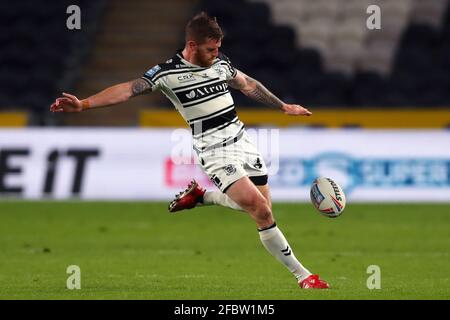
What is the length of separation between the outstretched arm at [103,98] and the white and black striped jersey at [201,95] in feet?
0.51

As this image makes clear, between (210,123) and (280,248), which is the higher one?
(210,123)

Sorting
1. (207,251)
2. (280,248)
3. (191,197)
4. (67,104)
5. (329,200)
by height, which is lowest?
(280,248)

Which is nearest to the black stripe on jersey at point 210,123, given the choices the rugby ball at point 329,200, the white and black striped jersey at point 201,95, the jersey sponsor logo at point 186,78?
the white and black striped jersey at point 201,95

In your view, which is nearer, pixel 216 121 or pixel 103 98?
pixel 103 98

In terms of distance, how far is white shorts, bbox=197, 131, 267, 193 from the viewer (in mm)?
10469

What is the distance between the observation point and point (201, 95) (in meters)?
10.6

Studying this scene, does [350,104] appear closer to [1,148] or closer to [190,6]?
[190,6]

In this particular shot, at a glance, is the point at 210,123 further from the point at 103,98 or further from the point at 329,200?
the point at 329,200

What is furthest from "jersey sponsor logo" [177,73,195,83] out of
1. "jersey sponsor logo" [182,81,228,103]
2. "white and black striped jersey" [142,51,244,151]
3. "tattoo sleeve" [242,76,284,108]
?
"tattoo sleeve" [242,76,284,108]

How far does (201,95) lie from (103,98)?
986 mm

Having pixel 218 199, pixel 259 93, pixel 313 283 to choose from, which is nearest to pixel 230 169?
pixel 218 199

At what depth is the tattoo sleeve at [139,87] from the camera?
10.3m

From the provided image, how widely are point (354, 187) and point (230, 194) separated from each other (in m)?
10.6

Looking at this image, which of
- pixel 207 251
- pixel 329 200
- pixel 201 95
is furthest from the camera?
pixel 207 251
